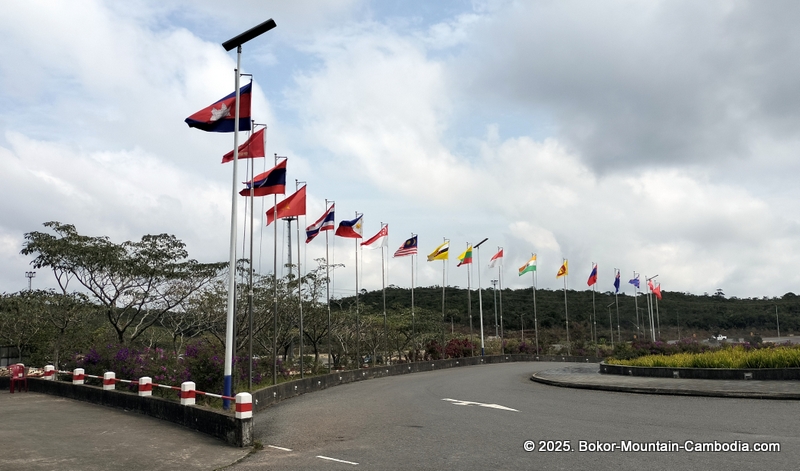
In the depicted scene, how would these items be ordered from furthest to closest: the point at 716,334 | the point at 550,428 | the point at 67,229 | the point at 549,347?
the point at 716,334
the point at 549,347
the point at 67,229
the point at 550,428

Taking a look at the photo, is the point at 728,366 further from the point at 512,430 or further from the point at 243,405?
the point at 243,405

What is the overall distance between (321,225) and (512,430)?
16642 mm

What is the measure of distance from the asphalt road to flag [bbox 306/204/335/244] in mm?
9148

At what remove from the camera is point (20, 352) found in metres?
37.1

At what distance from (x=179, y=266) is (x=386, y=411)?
1904 centimetres

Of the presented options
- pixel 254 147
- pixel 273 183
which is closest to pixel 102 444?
pixel 254 147

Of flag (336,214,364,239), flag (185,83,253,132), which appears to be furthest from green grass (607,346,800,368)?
flag (185,83,253,132)

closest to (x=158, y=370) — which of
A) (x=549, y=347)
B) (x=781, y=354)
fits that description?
(x=781, y=354)

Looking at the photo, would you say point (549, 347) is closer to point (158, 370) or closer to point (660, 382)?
point (660, 382)

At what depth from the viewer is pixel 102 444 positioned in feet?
40.1

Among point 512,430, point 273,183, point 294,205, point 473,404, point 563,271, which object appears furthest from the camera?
point 563,271

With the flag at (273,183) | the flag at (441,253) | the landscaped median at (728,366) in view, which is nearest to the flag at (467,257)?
the flag at (441,253)

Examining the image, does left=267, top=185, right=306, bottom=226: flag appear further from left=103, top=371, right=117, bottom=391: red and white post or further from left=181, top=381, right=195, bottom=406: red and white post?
left=181, top=381, right=195, bottom=406: red and white post

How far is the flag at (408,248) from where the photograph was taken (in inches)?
1508
